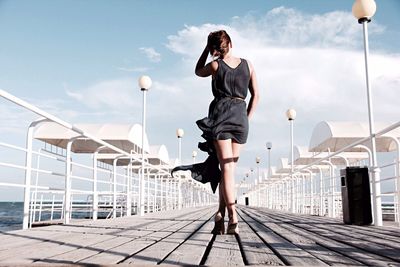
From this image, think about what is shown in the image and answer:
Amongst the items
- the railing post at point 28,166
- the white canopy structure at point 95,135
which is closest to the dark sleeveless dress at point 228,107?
the railing post at point 28,166

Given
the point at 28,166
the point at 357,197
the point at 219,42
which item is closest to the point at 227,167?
the point at 219,42

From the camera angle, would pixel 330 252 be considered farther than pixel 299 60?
No

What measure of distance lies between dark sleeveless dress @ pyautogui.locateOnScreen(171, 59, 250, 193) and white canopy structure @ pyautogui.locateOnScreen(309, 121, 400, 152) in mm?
8732

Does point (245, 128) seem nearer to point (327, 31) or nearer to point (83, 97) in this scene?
point (83, 97)

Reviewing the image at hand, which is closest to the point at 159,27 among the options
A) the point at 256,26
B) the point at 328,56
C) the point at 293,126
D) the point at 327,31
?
the point at 256,26

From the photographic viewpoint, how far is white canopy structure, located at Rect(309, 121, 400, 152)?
10.8m

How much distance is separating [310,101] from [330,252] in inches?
533

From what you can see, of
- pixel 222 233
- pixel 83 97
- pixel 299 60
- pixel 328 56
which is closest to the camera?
pixel 222 233

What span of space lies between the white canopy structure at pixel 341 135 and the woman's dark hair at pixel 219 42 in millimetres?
8736

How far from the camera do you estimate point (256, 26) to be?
33.9ft

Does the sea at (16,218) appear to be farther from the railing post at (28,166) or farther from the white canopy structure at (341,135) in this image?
the white canopy structure at (341,135)

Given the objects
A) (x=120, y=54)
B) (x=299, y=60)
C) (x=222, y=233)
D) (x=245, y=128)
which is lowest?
(x=222, y=233)

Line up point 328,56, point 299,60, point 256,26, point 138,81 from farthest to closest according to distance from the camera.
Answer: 1. point 328,56
2. point 299,60
3. point 256,26
4. point 138,81

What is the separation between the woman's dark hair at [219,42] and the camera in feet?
8.82
